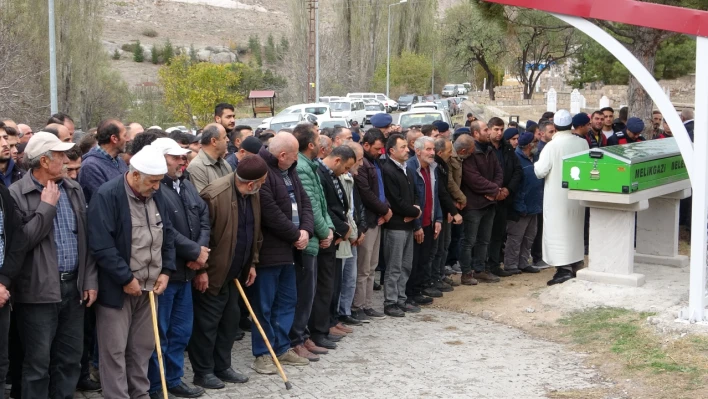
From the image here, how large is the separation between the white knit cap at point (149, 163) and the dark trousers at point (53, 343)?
2.92 ft

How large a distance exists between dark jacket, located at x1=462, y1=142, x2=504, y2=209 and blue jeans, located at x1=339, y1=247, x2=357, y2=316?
8.07ft

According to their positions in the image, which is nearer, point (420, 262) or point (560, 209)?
point (420, 262)

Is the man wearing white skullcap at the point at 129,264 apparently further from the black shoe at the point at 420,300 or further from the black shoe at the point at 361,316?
the black shoe at the point at 420,300

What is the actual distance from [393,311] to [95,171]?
12.4 ft

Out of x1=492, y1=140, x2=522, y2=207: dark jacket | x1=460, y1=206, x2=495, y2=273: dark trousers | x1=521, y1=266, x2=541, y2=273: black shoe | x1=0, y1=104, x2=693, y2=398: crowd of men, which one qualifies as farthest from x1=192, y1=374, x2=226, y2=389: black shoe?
x1=521, y1=266, x2=541, y2=273: black shoe

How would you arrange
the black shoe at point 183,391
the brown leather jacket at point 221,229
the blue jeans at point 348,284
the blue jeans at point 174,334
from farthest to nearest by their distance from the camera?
the blue jeans at point 348,284 < the brown leather jacket at point 221,229 < the black shoe at point 183,391 < the blue jeans at point 174,334

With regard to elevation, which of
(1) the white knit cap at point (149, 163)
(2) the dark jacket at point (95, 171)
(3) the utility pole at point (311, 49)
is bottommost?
(2) the dark jacket at point (95, 171)

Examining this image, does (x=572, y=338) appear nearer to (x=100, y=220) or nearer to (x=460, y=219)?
(x=460, y=219)

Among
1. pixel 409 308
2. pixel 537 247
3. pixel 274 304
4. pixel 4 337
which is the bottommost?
pixel 409 308

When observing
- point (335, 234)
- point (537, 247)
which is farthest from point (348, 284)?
point (537, 247)

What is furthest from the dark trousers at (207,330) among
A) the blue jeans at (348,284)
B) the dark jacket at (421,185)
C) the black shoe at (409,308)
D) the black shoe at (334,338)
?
the dark jacket at (421,185)

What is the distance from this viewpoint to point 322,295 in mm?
7977

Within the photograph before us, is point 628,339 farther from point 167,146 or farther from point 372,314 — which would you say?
point 167,146

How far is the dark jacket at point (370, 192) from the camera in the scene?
8.73 m
